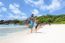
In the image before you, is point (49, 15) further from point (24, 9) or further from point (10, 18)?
point (10, 18)

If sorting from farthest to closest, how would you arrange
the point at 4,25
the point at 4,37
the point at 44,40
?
the point at 4,25 → the point at 4,37 → the point at 44,40

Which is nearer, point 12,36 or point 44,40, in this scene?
point 44,40

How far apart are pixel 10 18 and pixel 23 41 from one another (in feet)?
2.36

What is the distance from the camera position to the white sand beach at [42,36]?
3.57m

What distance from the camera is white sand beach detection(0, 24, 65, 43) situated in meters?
3.57

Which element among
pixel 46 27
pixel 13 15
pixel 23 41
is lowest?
pixel 23 41

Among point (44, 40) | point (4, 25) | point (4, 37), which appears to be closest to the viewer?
point (44, 40)

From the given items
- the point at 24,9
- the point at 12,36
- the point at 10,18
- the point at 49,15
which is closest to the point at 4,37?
the point at 12,36

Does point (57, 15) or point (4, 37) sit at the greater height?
point (57, 15)

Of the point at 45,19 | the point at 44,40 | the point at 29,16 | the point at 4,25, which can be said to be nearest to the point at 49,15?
the point at 45,19

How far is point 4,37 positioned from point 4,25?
0.38m

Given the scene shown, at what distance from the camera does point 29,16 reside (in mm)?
3971

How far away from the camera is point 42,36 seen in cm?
371

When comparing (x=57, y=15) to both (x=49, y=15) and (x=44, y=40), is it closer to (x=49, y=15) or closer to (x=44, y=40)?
(x=49, y=15)
